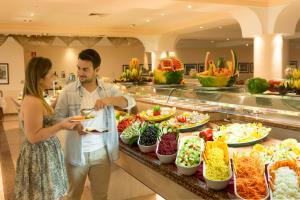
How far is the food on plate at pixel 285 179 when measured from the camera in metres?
1.82

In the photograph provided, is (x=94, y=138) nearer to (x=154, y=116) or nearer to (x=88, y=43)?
(x=154, y=116)

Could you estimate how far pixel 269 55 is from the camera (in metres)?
9.85

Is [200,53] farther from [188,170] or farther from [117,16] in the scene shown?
[188,170]

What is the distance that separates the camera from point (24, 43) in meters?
15.3

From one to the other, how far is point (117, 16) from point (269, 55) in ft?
16.4

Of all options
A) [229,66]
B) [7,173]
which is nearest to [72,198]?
[229,66]

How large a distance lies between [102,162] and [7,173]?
3.56m

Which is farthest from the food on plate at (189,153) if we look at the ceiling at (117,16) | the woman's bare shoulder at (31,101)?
the ceiling at (117,16)

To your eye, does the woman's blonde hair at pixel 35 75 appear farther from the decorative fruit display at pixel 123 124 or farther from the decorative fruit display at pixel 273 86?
the decorative fruit display at pixel 273 86

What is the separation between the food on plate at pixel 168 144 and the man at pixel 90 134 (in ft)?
1.56

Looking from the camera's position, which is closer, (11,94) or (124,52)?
(11,94)

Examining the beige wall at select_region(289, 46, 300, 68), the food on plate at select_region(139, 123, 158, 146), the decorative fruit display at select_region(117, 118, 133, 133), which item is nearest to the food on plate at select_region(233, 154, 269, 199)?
the food on plate at select_region(139, 123, 158, 146)

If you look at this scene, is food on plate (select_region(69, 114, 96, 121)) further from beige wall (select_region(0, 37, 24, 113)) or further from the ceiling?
beige wall (select_region(0, 37, 24, 113))

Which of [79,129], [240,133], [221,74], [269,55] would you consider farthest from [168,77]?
[269,55]
